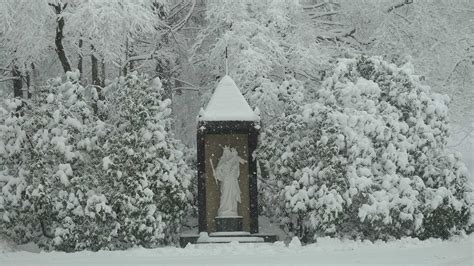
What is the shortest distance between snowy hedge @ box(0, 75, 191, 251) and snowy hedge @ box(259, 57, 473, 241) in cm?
236

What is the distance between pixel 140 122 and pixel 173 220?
7.10 ft

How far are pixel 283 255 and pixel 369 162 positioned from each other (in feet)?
9.45

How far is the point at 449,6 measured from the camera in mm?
17844

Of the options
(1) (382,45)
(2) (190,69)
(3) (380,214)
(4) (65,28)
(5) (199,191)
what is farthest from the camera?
(2) (190,69)

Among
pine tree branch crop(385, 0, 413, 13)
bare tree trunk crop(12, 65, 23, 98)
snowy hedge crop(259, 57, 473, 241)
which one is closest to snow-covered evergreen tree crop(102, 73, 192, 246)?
snowy hedge crop(259, 57, 473, 241)

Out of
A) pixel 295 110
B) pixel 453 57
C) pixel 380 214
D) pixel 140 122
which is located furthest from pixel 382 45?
pixel 140 122

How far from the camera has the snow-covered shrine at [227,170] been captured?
13570 millimetres

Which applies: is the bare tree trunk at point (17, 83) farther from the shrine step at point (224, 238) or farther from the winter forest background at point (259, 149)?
the shrine step at point (224, 238)

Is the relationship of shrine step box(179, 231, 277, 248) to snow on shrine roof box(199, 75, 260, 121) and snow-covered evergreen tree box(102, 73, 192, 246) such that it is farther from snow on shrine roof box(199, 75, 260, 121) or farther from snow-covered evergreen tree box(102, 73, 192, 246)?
snow on shrine roof box(199, 75, 260, 121)

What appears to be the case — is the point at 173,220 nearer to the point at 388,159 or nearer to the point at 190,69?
the point at 388,159

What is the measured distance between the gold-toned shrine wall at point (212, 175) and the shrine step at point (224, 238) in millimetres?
816

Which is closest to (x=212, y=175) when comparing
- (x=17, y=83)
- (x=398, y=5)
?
(x=398, y=5)

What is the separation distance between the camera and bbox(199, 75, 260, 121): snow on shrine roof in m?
13.6

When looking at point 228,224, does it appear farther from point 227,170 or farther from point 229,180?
point 227,170
